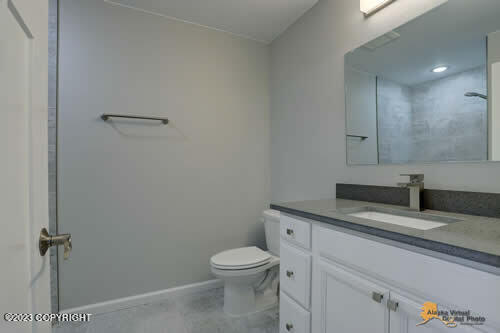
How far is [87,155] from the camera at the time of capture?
184cm

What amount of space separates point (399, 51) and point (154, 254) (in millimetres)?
2217

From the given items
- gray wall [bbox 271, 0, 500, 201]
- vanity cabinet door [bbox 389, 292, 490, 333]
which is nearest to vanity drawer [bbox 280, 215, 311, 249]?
vanity cabinet door [bbox 389, 292, 490, 333]

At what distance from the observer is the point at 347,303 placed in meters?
0.93

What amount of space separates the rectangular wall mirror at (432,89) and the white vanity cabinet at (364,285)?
689mm

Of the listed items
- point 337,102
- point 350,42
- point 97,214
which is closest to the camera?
point 350,42

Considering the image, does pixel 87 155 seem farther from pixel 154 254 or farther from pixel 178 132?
pixel 154 254

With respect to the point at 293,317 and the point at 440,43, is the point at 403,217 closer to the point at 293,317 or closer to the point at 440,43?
the point at 293,317

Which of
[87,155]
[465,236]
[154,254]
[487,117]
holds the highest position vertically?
[487,117]

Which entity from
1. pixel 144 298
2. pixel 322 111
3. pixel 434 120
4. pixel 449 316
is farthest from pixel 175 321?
pixel 434 120

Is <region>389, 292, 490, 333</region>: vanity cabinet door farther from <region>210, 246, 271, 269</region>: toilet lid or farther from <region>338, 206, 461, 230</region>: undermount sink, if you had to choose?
<region>210, 246, 271, 269</region>: toilet lid

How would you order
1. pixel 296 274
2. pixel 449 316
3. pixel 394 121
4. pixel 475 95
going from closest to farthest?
pixel 449 316
pixel 475 95
pixel 296 274
pixel 394 121

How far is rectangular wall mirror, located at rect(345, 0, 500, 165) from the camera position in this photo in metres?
1.07

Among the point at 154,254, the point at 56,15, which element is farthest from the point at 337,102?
the point at 56,15

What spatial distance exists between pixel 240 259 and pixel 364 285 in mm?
1096
